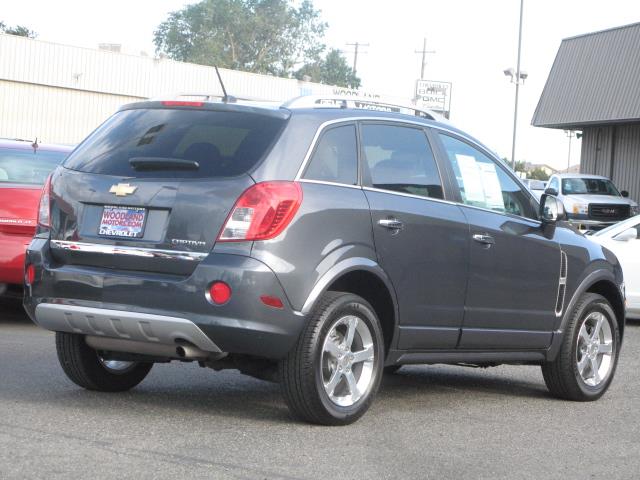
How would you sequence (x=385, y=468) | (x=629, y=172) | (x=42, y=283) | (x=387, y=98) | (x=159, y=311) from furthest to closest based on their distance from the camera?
(x=629, y=172)
(x=387, y=98)
(x=42, y=283)
(x=159, y=311)
(x=385, y=468)

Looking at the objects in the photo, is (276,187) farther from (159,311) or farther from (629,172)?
(629,172)

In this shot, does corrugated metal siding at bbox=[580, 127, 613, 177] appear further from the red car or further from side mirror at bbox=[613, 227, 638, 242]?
the red car

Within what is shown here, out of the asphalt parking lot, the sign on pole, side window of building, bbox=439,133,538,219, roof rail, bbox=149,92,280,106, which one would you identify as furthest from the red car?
the sign on pole

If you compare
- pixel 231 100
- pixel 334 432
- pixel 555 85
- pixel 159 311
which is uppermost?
pixel 555 85

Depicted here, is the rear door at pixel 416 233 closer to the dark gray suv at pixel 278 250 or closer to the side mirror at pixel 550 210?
the dark gray suv at pixel 278 250

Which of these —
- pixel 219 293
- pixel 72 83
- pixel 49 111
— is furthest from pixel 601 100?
pixel 219 293

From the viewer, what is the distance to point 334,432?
6.65m

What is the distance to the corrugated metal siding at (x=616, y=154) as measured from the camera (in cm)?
3916

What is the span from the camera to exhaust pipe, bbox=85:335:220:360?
6.52m

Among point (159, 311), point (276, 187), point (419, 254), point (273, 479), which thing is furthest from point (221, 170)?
point (273, 479)

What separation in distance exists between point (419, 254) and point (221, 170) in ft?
4.45

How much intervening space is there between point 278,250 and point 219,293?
37 cm

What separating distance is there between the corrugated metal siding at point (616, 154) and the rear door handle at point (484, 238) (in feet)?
105

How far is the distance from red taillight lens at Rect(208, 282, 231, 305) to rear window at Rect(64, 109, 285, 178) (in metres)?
0.61
